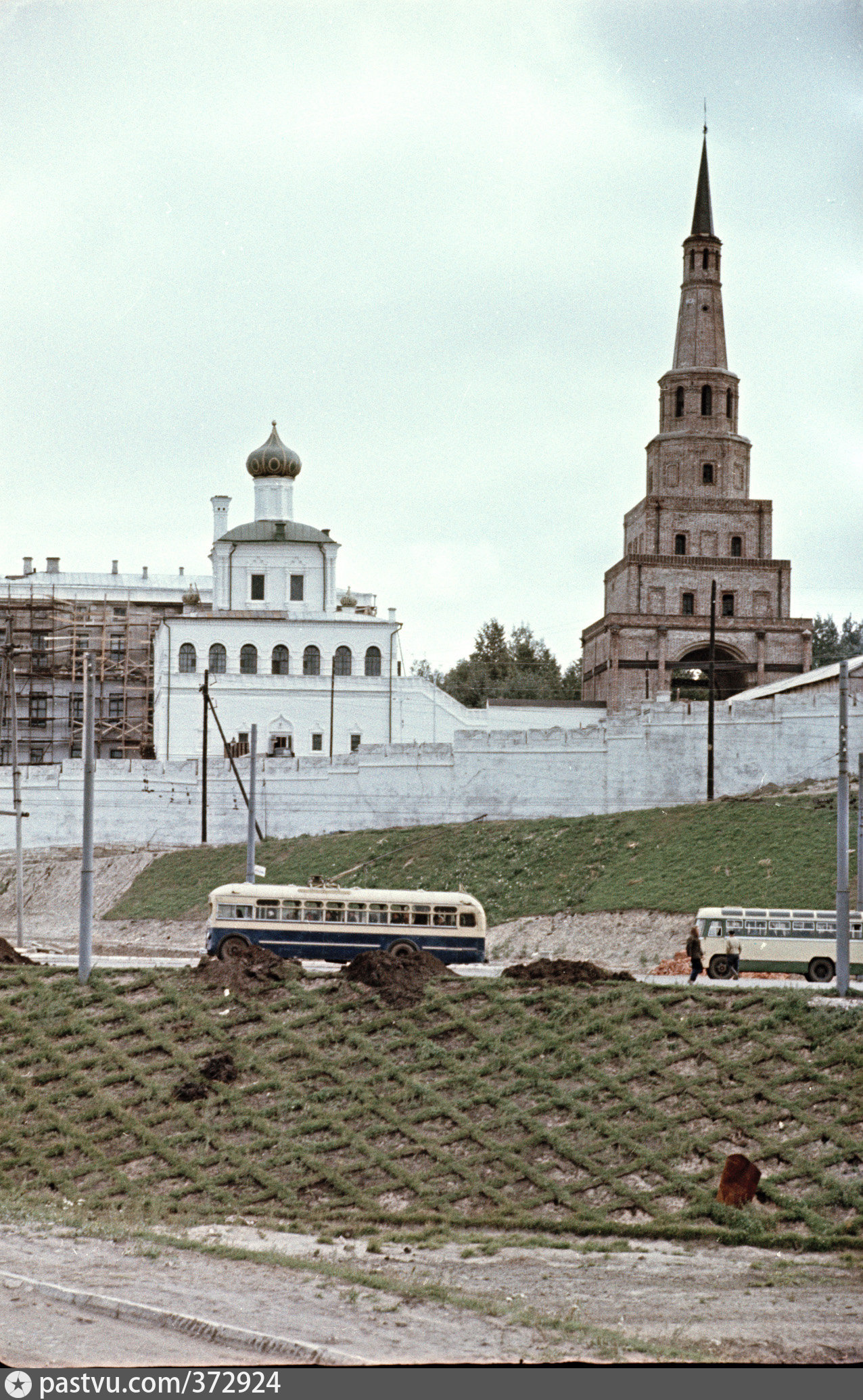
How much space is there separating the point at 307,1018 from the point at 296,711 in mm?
54204

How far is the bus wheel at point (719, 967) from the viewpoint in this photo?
1228 inches

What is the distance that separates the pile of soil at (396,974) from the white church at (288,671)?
48.0m

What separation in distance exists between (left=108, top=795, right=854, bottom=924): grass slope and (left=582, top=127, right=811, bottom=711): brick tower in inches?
971

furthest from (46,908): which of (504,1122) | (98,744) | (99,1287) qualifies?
(99,1287)

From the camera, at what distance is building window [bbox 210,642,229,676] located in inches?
3091

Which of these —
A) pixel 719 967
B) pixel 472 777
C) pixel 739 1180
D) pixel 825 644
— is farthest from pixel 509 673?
pixel 739 1180

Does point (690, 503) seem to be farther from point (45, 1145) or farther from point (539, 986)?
point (45, 1145)

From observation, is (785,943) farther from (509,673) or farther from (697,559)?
(509,673)

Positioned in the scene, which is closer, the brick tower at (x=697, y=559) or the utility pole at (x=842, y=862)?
the utility pole at (x=842, y=862)

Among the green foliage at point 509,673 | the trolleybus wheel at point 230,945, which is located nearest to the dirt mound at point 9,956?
the trolleybus wheel at point 230,945

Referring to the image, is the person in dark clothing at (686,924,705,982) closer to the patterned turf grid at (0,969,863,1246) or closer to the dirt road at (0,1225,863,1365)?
the patterned turf grid at (0,969,863,1246)

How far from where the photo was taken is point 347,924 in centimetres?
3103

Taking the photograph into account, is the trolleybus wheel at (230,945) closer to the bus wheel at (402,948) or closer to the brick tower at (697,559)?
the bus wheel at (402,948)

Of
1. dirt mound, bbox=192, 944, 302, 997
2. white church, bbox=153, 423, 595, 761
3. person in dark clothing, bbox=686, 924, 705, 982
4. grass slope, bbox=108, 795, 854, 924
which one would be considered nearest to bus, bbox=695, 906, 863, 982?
person in dark clothing, bbox=686, 924, 705, 982
